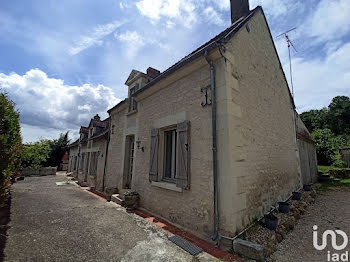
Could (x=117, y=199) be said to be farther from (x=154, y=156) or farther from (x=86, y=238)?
(x=86, y=238)

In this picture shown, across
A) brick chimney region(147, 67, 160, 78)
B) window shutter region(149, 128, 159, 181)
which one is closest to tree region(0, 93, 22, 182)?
window shutter region(149, 128, 159, 181)

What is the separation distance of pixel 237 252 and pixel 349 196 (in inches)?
311

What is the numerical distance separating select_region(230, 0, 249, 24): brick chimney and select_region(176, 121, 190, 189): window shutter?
5225mm

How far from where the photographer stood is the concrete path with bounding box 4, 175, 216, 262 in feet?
9.64

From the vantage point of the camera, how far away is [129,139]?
7.60 m

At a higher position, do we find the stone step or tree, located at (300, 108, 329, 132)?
tree, located at (300, 108, 329, 132)

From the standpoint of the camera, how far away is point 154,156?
17.4 ft

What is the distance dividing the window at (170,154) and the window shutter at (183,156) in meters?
0.67

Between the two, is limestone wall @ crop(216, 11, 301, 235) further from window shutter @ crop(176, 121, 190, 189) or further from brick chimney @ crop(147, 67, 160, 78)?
brick chimney @ crop(147, 67, 160, 78)

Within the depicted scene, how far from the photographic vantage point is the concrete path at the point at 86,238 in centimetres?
294

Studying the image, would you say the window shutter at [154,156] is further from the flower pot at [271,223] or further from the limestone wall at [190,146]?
the flower pot at [271,223]

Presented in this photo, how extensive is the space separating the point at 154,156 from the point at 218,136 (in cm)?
237

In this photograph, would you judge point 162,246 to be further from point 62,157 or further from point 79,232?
point 62,157

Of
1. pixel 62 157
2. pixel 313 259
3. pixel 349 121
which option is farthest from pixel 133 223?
pixel 349 121
